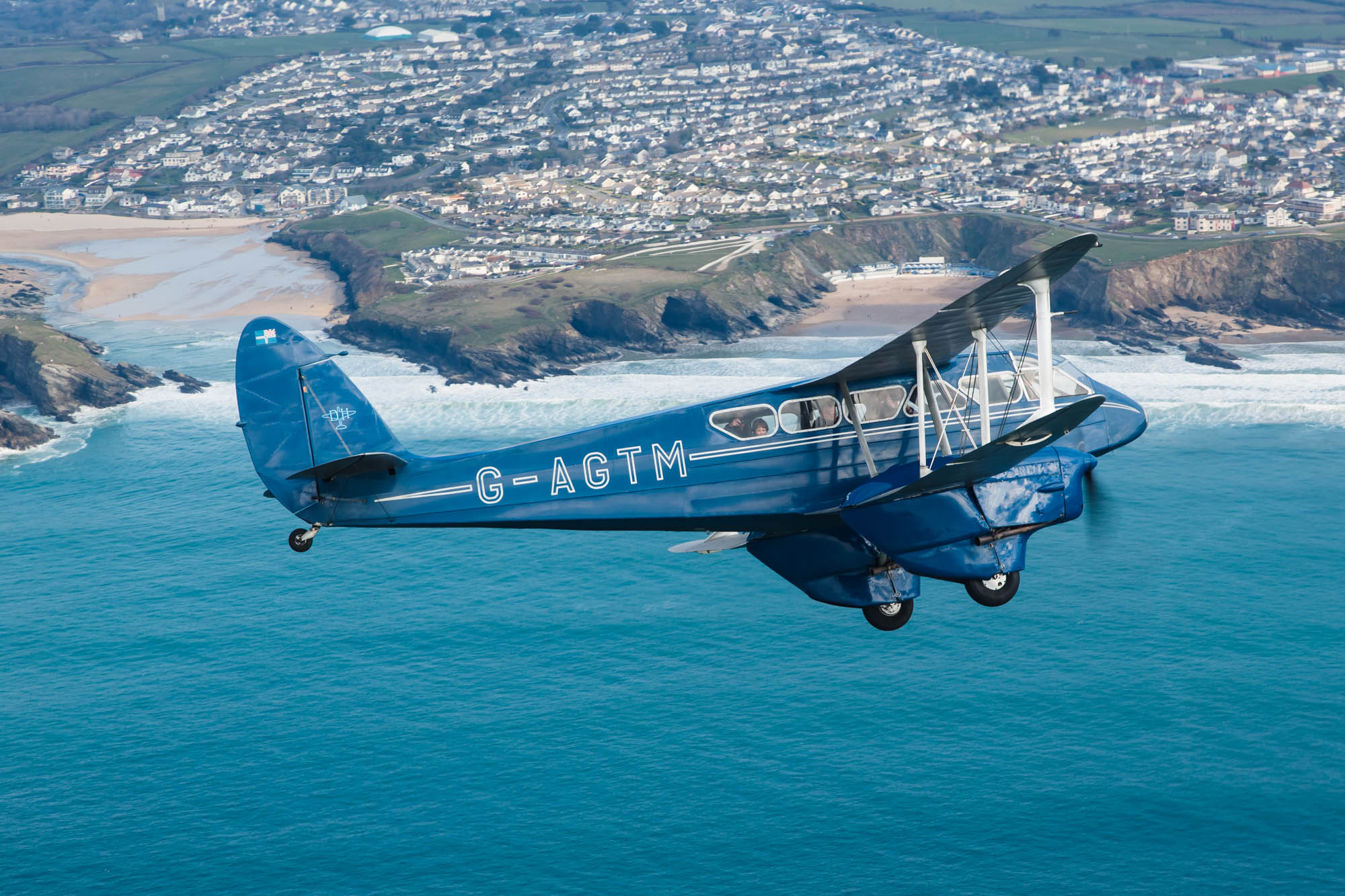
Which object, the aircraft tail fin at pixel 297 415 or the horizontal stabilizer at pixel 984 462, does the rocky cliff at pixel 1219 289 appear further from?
the aircraft tail fin at pixel 297 415

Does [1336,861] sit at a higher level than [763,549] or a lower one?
lower

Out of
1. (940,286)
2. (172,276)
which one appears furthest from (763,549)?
(172,276)

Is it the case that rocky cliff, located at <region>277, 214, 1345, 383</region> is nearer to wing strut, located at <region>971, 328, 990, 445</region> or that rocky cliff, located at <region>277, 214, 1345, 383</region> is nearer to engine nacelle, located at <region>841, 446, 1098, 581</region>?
wing strut, located at <region>971, 328, 990, 445</region>

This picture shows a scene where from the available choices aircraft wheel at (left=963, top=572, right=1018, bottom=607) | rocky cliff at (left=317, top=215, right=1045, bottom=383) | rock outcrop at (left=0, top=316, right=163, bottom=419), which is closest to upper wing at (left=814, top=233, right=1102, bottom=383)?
aircraft wheel at (left=963, top=572, right=1018, bottom=607)

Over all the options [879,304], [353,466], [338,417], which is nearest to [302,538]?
[353,466]

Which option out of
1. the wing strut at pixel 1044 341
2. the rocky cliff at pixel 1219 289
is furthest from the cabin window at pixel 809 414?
the rocky cliff at pixel 1219 289

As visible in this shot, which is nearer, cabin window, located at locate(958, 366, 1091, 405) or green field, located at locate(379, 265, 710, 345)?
cabin window, located at locate(958, 366, 1091, 405)

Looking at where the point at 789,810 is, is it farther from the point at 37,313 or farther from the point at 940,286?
the point at 37,313
